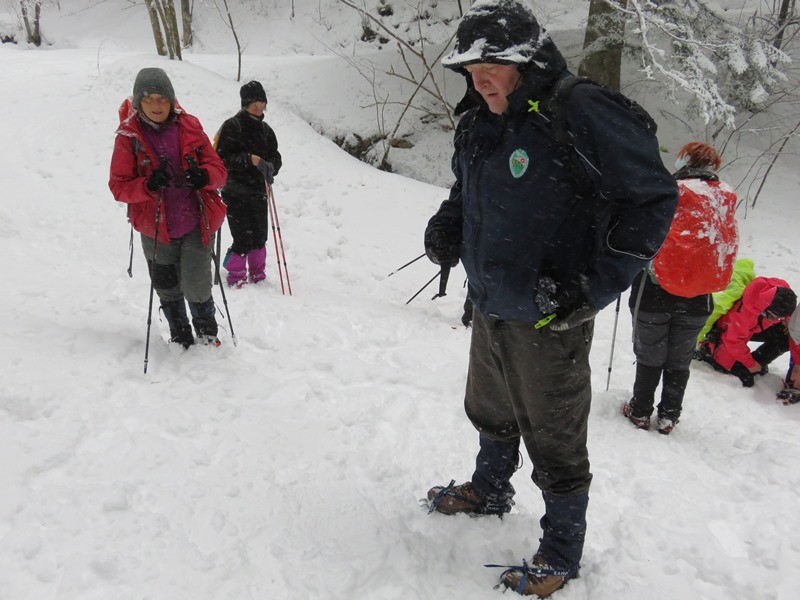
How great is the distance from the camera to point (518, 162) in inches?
77.0

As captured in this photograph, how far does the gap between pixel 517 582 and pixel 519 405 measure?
0.80 meters

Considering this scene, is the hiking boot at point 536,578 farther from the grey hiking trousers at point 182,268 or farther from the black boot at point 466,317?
the black boot at point 466,317

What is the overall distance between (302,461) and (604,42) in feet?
33.4

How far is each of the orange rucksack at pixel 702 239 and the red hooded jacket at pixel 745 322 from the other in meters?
1.89

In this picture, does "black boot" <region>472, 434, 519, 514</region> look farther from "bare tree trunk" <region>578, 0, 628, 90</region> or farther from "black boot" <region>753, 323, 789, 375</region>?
"bare tree trunk" <region>578, 0, 628, 90</region>

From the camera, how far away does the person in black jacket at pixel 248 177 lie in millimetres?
5727

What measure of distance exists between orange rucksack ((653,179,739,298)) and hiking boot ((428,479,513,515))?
1933mm

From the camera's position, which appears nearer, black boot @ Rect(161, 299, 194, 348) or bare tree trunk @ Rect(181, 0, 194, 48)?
black boot @ Rect(161, 299, 194, 348)

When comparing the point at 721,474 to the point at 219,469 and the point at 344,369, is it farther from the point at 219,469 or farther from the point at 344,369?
the point at 219,469

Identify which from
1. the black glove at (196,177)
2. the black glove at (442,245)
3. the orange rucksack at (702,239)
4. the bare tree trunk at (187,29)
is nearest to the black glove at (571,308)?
the black glove at (442,245)

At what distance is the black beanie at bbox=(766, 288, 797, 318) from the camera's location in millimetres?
4684

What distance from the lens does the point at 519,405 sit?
Answer: 227cm

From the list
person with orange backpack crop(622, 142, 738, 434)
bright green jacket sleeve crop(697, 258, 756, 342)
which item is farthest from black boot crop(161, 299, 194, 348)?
bright green jacket sleeve crop(697, 258, 756, 342)

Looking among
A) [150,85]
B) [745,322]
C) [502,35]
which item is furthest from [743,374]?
[150,85]
